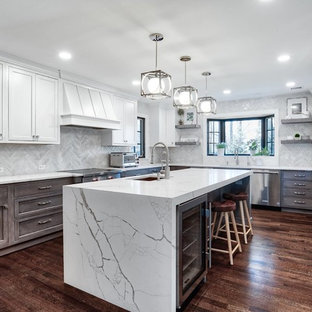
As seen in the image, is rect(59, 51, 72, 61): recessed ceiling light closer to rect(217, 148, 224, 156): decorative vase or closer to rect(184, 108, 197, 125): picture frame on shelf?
rect(184, 108, 197, 125): picture frame on shelf

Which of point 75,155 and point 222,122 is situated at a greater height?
point 222,122

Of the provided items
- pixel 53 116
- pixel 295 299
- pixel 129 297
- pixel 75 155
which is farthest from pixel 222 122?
pixel 129 297

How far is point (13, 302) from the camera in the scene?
2164mm

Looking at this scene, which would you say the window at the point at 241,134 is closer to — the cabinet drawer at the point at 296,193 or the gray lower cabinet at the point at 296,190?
the gray lower cabinet at the point at 296,190

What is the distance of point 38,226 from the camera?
352 cm

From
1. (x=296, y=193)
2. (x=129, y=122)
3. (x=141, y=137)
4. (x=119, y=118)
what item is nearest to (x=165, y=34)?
(x=119, y=118)

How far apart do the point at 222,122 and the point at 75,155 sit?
12.9 feet

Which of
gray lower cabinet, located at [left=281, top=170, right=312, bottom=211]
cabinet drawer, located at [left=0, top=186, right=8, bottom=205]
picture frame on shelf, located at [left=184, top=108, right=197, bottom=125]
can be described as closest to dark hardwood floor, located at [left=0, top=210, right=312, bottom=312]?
cabinet drawer, located at [left=0, top=186, right=8, bottom=205]

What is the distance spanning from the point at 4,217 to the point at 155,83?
2.44 m

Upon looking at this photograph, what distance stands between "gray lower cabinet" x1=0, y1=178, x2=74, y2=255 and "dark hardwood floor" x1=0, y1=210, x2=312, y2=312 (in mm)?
155

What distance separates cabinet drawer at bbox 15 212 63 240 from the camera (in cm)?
332

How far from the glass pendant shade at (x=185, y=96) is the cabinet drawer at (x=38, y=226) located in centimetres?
239

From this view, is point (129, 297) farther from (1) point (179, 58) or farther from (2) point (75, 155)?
→ (2) point (75, 155)

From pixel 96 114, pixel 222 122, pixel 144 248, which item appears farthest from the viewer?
pixel 222 122
